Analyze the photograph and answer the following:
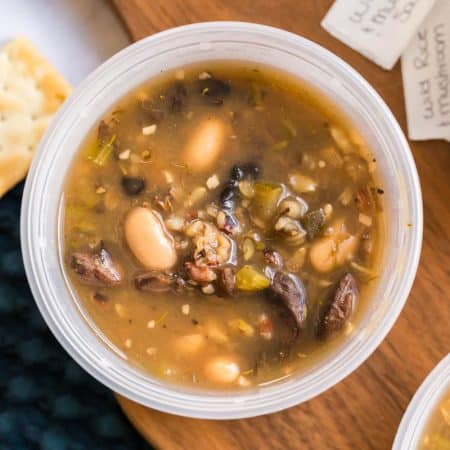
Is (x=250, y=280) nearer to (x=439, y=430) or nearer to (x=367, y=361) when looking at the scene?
(x=367, y=361)

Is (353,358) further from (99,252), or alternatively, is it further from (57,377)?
(57,377)

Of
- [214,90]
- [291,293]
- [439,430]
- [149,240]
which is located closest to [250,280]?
[291,293]

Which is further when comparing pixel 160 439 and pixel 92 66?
pixel 92 66

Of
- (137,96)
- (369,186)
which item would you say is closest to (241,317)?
(369,186)

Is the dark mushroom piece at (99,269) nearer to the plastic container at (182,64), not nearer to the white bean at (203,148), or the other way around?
the plastic container at (182,64)

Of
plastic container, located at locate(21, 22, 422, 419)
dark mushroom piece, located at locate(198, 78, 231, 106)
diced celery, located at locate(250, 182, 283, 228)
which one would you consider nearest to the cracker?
plastic container, located at locate(21, 22, 422, 419)

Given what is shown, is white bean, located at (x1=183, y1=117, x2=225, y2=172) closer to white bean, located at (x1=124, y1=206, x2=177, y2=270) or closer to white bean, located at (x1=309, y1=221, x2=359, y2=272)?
white bean, located at (x1=124, y1=206, x2=177, y2=270)

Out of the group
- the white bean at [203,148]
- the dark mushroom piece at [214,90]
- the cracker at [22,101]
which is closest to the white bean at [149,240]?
the white bean at [203,148]
